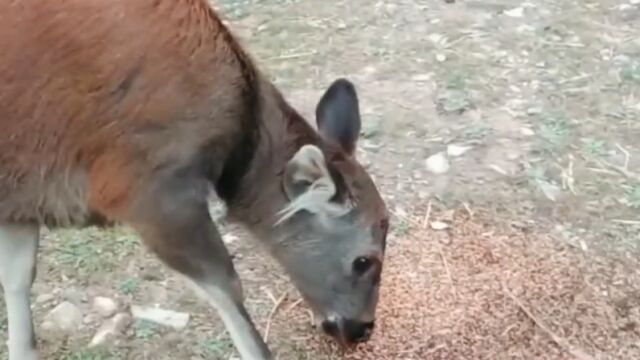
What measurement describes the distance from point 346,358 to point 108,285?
3.23 feet

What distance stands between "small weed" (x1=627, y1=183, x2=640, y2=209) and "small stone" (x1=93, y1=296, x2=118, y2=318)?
6.84ft

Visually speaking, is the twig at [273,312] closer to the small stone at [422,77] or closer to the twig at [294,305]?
the twig at [294,305]

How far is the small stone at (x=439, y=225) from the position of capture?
582 centimetres

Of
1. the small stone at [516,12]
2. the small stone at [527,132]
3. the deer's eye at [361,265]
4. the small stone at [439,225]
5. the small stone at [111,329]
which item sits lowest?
the small stone at [516,12]

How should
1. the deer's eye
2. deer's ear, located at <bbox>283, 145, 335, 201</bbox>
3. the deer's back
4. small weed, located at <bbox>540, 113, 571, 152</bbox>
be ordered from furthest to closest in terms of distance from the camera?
small weed, located at <bbox>540, 113, 571, 152</bbox> < the deer's eye < deer's ear, located at <bbox>283, 145, 335, 201</bbox> < the deer's back

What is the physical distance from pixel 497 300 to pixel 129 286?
1.35 meters

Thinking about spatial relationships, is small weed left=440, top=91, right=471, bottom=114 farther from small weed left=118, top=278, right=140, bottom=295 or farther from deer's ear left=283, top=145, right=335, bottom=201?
deer's ear left=283, top=145, right=335, bottom=201

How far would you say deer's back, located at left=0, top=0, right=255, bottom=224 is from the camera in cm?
441

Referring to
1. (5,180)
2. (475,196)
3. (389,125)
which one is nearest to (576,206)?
(475,196)

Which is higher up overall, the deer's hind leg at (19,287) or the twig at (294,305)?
the deer's hind leg at (19,287)

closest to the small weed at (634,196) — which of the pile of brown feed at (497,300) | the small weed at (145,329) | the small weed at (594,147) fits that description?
the small weed at (594,147)

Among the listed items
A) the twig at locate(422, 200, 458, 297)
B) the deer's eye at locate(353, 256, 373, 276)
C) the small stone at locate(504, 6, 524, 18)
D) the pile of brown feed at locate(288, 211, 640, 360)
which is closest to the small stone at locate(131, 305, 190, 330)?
the pile of brown feed at locate(288, 211, 640, 360)

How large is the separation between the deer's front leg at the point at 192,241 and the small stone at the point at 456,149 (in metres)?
1.78

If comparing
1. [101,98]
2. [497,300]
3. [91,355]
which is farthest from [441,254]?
[101,98]
